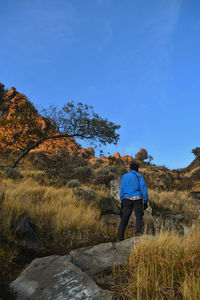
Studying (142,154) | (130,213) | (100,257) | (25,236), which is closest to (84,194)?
(130,213)

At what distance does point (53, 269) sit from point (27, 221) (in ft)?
6.46

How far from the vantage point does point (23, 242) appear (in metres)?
3.96

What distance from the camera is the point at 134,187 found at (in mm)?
5848

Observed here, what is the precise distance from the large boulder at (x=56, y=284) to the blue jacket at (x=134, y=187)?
336 cm

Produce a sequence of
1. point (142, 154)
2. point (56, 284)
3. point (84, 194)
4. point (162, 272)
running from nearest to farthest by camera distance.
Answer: point (56, 284)
point (162, 272)
point (84, 194)
point (142, 154)

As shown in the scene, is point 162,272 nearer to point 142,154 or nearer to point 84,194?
point 84,194

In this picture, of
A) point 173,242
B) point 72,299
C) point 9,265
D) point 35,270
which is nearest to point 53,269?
point 35,270

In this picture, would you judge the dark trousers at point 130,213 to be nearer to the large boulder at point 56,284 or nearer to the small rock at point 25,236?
the small rock at point 25,236

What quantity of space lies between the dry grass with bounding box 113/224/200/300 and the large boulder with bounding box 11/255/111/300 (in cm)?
41

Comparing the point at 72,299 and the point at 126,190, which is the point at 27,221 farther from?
the point at 126,190

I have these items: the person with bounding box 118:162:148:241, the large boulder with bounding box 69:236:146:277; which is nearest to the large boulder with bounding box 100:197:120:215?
the person with bounding box 118:162:148:241

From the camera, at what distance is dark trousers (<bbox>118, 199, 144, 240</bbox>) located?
562cm

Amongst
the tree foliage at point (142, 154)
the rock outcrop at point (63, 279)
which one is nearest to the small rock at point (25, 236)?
the rock outcrop at point (63, 279)

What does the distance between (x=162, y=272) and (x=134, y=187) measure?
10.9 feet
